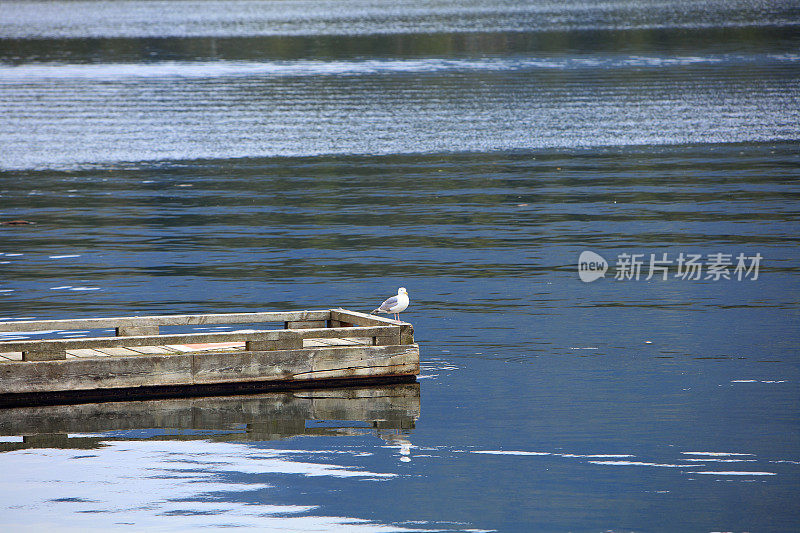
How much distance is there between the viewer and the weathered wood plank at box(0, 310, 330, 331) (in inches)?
520

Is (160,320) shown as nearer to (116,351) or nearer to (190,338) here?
(190,338)

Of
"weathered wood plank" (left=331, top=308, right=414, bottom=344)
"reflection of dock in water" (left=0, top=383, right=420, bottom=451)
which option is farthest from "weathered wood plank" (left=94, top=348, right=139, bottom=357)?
"weathered wood plank" (left=331, top=308, right=414, bottom=344)

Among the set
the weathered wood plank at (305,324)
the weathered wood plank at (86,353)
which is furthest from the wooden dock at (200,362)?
the weathered wood plank at (305,324)

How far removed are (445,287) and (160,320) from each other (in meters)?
4.80

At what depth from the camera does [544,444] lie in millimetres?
10695

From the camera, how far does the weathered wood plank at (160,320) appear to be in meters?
13.2

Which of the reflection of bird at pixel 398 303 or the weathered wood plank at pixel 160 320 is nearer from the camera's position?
the weathered wood plank at pixel 160 320

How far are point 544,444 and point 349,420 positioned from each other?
1815 millimetres

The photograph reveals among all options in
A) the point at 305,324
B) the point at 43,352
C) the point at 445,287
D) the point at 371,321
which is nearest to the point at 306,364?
the point at 371,321

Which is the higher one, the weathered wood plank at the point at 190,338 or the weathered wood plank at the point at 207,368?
the weathered wood plank at the point at 190,338

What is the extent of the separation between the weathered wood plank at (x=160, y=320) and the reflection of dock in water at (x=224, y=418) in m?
1.25

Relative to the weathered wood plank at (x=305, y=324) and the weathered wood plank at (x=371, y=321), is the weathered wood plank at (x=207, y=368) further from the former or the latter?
the weathered wood plank at (x=305, y=324)

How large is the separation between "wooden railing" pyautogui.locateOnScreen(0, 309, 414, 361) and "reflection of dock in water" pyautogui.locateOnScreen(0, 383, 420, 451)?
1.62ft

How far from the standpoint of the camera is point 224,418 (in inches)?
459
